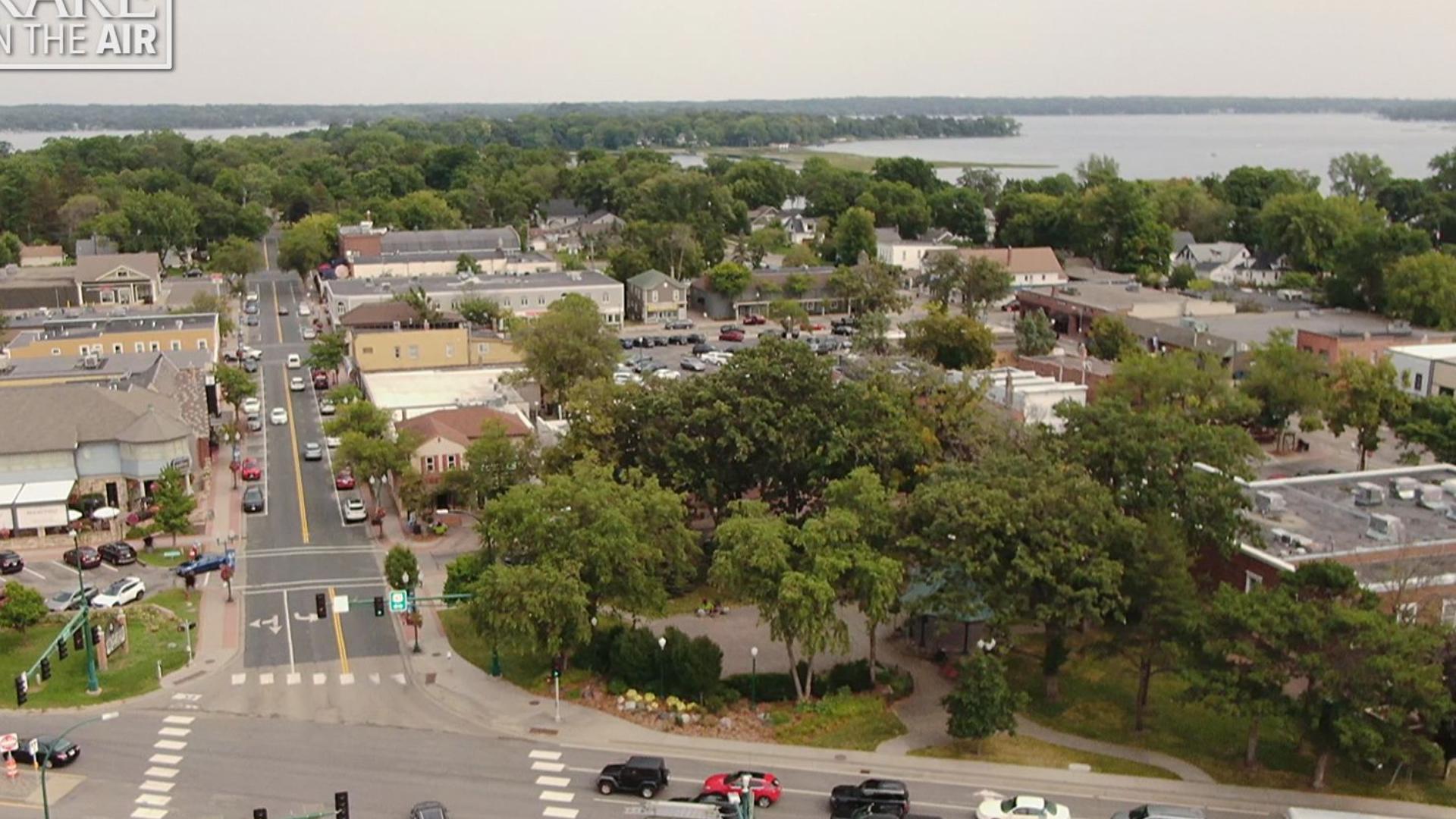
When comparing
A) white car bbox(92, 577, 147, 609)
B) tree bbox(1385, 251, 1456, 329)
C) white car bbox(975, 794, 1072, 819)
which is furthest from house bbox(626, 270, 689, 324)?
white car bbox(975, 794, 1072, 819)

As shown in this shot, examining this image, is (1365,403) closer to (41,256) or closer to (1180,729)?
(1180,729)

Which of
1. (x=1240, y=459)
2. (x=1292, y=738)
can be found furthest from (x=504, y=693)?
(x=1240, y=459)

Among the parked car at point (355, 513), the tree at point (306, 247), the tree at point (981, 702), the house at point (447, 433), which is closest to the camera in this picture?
the tree at point (981, 702)

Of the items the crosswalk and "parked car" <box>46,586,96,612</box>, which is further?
"parked car" <box>46,586,96,612</box>

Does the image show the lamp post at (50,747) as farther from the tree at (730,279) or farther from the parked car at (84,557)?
the tree at (730,279)

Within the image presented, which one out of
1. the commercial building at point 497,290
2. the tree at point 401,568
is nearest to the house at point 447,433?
Answer: the tree at point 401,568

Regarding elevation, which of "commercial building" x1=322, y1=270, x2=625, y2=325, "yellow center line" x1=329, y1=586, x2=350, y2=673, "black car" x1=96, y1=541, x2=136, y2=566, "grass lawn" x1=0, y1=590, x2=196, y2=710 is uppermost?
"commercial building" x1=322, y1=270, x2=625, y2=325

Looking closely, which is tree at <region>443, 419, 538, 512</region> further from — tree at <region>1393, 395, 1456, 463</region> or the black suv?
tree at <region>1393, 395, 1456, 463</region>
